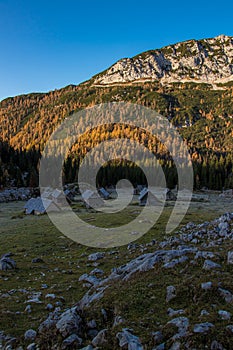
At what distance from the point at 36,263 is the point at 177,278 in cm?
1361

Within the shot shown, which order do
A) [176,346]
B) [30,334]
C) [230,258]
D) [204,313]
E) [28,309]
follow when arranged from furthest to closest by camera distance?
1. [28,309]
2. [230,258]
3. [30,334]
4. [204,313]
5. [176,346]

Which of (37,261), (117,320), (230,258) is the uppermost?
(230,258)

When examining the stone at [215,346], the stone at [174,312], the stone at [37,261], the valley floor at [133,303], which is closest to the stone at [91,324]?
the valley floor at [133,303]

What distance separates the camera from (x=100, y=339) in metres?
7.83

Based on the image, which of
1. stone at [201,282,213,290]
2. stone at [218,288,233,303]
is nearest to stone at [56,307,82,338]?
stone at [201,282,213,290]

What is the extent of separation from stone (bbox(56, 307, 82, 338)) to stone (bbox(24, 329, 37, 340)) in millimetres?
1023

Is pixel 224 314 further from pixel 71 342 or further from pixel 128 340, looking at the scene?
pixel 71 342

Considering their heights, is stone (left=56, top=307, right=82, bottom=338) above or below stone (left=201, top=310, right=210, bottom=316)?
below

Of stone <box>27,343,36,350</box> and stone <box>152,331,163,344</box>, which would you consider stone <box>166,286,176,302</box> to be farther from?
stone <box>27,343,36,350</box>

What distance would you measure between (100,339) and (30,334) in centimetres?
290

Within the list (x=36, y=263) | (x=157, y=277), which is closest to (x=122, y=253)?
(x=36, y=263)

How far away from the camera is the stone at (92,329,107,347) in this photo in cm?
773

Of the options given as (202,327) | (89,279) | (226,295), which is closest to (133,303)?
(202,327)

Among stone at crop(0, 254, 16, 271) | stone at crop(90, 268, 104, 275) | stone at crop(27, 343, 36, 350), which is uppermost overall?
stone at crop(27, 343, 36, 350)
